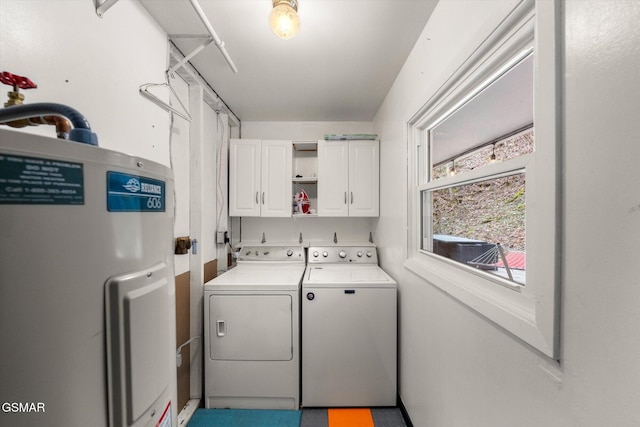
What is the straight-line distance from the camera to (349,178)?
245 centimetres

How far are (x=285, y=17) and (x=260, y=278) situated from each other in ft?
5.71

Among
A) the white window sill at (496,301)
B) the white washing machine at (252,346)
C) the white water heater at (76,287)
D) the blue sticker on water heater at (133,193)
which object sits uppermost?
the blue sticker on water heater at (133,193)

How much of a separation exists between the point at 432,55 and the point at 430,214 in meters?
0.92

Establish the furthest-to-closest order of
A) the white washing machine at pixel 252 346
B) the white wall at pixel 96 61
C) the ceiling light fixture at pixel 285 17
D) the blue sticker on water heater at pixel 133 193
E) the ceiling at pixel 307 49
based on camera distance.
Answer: the white washing machine at pixel 252 346 < the ceiling at pixel 307 49 < the ceiling light fixture at pixel 285 17 < the white wall at pixel 96 61 < the blue sticker on water heater at pixel 133 193

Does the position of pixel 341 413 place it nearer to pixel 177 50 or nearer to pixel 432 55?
pixel 432 55

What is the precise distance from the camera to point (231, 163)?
239 centimetres

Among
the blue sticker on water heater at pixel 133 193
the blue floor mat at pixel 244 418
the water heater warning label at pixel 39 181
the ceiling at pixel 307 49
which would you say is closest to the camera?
the water heater warning label at pixel 39 181

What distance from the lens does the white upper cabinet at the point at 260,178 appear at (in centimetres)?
241

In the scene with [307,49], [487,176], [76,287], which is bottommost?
[76,287]

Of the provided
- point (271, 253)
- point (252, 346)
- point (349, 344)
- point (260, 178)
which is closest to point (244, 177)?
point (260, 178)

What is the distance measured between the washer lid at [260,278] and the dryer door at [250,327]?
7 centimetres

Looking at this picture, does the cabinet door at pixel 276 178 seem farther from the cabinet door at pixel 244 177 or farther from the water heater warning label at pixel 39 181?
the water heater warning label at pixel 39 181

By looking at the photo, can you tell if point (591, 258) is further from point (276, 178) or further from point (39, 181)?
point (276, 178)

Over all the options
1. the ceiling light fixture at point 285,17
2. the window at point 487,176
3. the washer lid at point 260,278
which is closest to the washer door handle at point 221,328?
the washer lid at point 260,278
